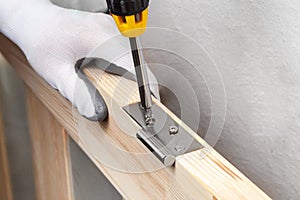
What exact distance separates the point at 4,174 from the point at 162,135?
66 cm

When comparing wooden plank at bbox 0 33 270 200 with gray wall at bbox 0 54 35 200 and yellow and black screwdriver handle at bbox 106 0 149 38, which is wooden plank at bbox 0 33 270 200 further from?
gray wall at bbox 0 54 35 200

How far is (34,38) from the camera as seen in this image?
21.2 inches

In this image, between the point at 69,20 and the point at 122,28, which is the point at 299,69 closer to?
the point at 122,28

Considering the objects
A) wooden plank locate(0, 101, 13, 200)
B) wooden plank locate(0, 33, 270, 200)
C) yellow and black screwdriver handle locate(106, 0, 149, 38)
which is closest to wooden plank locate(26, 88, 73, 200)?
wooden plank locate(0, 33, 270, 200)

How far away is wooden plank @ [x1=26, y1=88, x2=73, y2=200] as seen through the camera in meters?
0.65

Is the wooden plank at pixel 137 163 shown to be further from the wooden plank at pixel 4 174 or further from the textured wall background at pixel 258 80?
the wooden plank at pixel 4 174

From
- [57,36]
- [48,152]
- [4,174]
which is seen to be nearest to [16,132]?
[4,174]

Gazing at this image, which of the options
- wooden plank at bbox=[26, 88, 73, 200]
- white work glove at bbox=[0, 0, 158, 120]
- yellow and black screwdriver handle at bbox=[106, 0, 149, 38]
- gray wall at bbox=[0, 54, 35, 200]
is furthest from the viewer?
gray wall at bbox=[0, 54, 35, 200]

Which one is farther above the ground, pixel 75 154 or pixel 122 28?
pixel 122 28

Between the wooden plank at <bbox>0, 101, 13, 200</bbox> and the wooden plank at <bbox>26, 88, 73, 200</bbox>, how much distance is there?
19 centimetres

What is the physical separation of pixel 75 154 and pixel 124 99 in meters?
0.22

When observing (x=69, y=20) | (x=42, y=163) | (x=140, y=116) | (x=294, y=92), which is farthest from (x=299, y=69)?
(x=42, y=163)

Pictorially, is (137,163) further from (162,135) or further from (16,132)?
(16,132)

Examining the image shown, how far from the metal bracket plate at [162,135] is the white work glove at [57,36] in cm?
7
